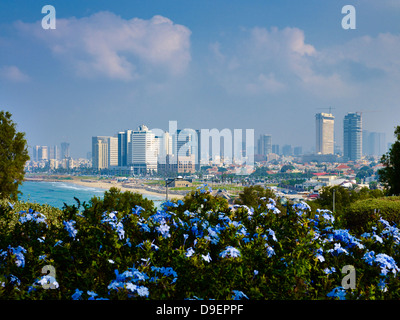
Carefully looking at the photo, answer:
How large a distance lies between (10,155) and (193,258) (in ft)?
46.8

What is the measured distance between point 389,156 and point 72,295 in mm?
12883

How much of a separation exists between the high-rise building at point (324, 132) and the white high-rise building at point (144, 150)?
78831 millimetres

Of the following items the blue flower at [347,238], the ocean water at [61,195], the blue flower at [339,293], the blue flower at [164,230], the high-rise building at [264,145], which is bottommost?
the ocean water at [61,195]

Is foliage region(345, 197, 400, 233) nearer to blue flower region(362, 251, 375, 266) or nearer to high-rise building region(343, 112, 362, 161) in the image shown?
blue flower region(362, 251, 375, 266)

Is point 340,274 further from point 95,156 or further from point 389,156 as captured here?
point 95,156

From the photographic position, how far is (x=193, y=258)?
2.43 meters

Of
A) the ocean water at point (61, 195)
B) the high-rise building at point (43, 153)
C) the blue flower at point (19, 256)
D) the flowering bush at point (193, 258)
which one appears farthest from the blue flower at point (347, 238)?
the high-rise building at point (43, 153)

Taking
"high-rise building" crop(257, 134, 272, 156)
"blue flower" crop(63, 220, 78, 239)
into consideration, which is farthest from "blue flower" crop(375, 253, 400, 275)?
"high-rise building" crop(257, 134, 272, 156)

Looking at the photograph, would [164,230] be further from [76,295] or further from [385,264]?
[385,264]

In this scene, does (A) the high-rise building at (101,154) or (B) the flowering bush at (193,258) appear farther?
(A) the high-rise building at (101,154)

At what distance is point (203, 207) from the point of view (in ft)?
12.7

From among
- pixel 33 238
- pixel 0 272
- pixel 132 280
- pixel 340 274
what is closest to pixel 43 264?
pixel 0 272

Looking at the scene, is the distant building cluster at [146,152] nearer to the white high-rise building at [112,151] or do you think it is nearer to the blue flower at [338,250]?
the white high-rise building at [112,151]

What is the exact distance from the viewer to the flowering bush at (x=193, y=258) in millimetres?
2264
